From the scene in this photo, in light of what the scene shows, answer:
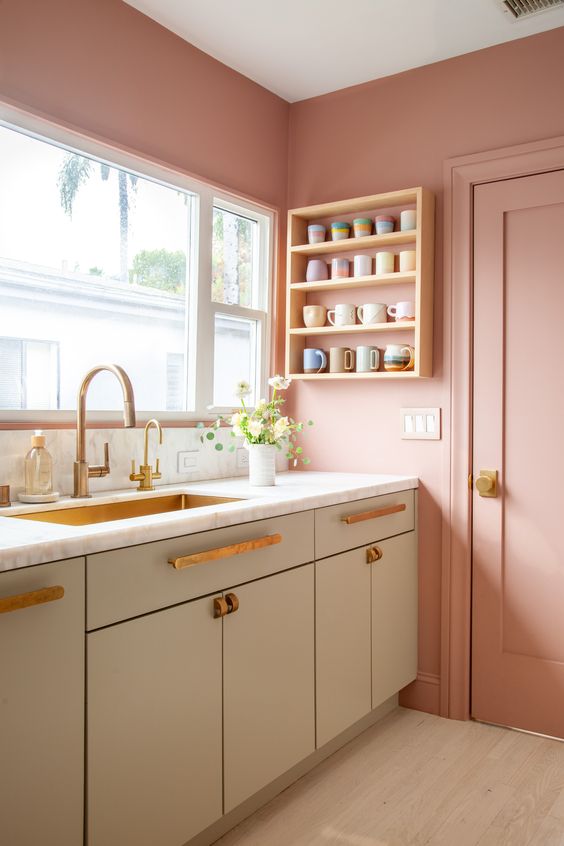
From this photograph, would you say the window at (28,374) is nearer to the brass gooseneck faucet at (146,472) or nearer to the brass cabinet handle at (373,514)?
the brass gooseneck faucet at (146,472)

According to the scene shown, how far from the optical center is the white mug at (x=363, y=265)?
2.97 meters

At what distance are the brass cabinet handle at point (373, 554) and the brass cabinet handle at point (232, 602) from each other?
2.49 ft

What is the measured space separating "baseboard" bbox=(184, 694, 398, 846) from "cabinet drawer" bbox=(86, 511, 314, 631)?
66 cm

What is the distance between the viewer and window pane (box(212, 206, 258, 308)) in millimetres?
3000

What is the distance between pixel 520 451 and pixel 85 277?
1633 mm

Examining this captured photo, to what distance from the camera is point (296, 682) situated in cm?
218

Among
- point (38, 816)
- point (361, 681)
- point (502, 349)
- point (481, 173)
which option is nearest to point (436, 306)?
point (502, 349)

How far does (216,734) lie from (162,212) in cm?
180

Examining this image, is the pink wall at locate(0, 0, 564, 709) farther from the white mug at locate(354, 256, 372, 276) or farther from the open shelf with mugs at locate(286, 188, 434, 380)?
the white mug at locate(354, 256, 372, 276)

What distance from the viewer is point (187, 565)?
5.65 feet

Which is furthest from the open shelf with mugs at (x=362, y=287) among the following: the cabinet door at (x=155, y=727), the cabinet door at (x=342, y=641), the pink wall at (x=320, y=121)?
the cabinet door at (x=155, y=727)

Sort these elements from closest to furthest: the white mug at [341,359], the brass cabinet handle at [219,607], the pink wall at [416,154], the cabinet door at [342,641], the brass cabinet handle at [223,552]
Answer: the brass cabinet handle at [223,552], the brass cabinet handle at [219,607], the cabinet door at [342,641], the pink wall at [416,154], the white mug at [341,359]

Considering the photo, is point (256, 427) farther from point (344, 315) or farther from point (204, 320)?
point (344, 315)

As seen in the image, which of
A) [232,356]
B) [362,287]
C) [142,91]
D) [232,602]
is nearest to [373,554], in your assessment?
[232,602]
